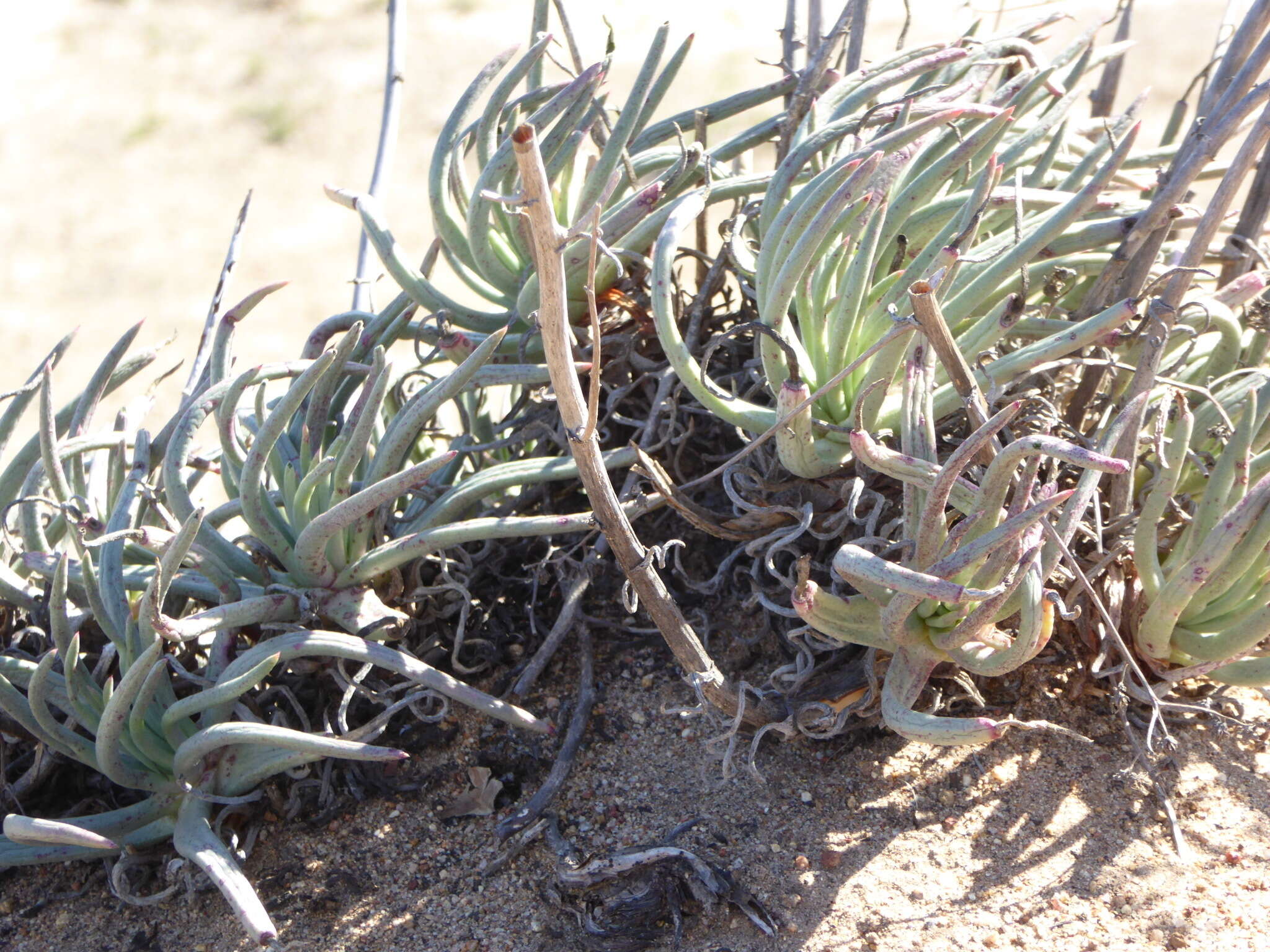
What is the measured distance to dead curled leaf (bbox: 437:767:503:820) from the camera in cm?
123

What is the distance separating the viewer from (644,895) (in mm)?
1067

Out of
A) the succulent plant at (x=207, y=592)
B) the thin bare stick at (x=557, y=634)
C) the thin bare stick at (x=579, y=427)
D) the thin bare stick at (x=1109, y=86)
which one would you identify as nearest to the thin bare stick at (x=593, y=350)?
the thin bare stick at (x=579, y=427)

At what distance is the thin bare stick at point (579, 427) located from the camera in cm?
74

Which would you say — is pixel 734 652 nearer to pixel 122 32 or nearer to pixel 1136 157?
pixel 1136 157

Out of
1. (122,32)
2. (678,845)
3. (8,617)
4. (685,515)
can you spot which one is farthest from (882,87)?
(122,32)

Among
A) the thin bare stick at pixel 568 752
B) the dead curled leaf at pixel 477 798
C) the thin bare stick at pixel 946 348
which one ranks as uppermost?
the thin bare stick at pixel 946 348

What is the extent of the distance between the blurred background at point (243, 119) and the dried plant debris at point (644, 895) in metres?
3.99

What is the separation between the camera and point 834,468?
3.96 feet

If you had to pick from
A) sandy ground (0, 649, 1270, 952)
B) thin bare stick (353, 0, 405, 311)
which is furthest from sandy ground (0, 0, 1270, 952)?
thin bare stick (353, 0, 405, 311)

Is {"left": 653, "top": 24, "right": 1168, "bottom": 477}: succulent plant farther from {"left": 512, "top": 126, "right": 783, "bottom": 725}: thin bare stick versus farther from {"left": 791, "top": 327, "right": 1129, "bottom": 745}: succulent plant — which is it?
{"left": 512, "top": 126, "right": 783, "bottom": 725}: thin bare stick

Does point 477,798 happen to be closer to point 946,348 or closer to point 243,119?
point 946,348

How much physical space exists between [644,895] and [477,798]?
0.84 feet

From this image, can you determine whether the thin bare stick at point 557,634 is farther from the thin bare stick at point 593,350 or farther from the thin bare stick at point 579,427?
the thin bare stick at point 593,350

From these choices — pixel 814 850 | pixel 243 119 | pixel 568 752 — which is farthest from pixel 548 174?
pixel 243 119
